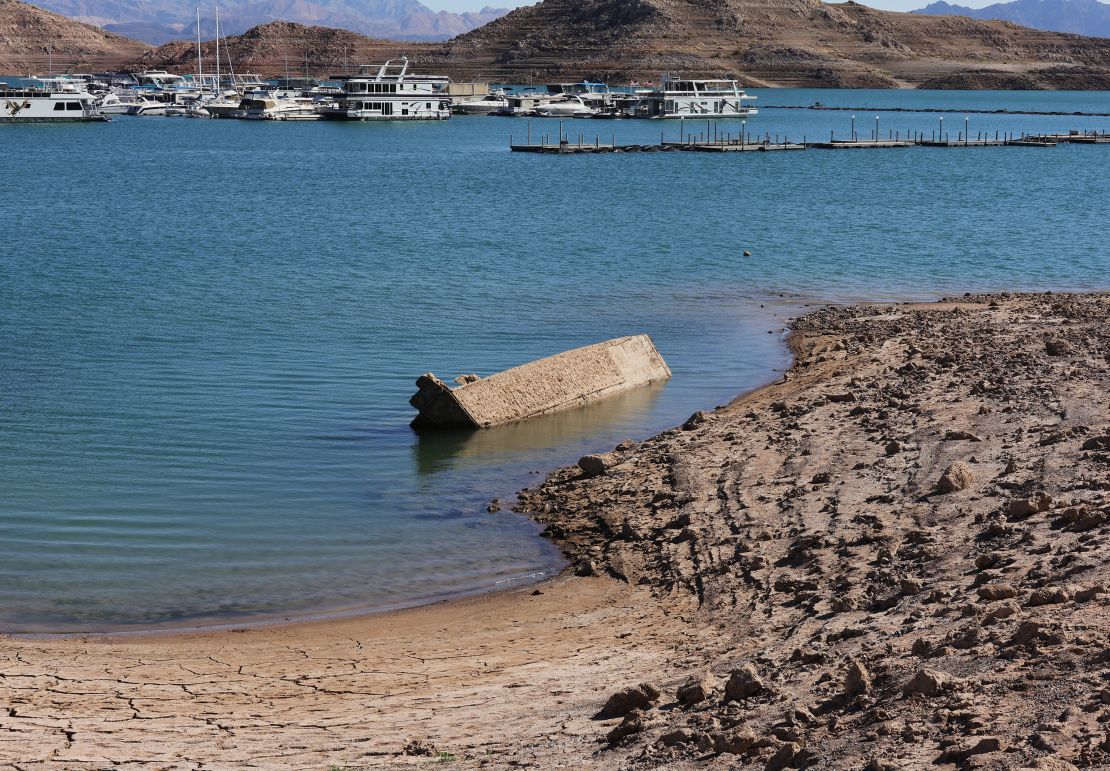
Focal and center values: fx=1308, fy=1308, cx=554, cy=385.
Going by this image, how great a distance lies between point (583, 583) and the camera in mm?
12070

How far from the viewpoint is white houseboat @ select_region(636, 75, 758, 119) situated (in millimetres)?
124125

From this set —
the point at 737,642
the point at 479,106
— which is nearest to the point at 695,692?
the point at 737,642

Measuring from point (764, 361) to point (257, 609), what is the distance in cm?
1248

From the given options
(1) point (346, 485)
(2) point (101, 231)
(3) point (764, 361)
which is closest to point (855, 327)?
(3) point (764, 361)

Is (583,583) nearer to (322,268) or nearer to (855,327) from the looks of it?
(855,327)

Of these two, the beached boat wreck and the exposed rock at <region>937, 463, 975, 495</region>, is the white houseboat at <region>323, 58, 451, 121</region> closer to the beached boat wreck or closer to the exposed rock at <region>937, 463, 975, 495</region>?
the beached boat wreck

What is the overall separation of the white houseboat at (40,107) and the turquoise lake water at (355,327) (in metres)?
51.5

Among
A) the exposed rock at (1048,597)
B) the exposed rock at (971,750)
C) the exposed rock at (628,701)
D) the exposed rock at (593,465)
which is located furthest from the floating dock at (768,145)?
the exposed rock at (971,750)

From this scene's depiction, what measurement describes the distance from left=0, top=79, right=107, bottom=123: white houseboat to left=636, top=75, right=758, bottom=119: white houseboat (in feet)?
170

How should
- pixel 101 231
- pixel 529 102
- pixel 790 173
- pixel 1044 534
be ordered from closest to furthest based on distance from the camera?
pixel 1044 534, pixel 101 231, pixel 790 173, pixel 529 102

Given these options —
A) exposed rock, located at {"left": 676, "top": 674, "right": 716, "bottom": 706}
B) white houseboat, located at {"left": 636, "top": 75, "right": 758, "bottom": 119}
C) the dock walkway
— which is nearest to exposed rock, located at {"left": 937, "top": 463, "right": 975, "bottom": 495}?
exposed rock, located at {"left": 676, "top": 674, "right": 716, "bottom": 706}

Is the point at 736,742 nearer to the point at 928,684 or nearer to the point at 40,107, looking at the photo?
the point at 928,684

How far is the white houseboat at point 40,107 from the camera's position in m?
112

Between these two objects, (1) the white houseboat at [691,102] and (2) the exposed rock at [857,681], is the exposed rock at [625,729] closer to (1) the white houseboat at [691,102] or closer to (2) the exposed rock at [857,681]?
(2) the exposed rock at [857,681]
